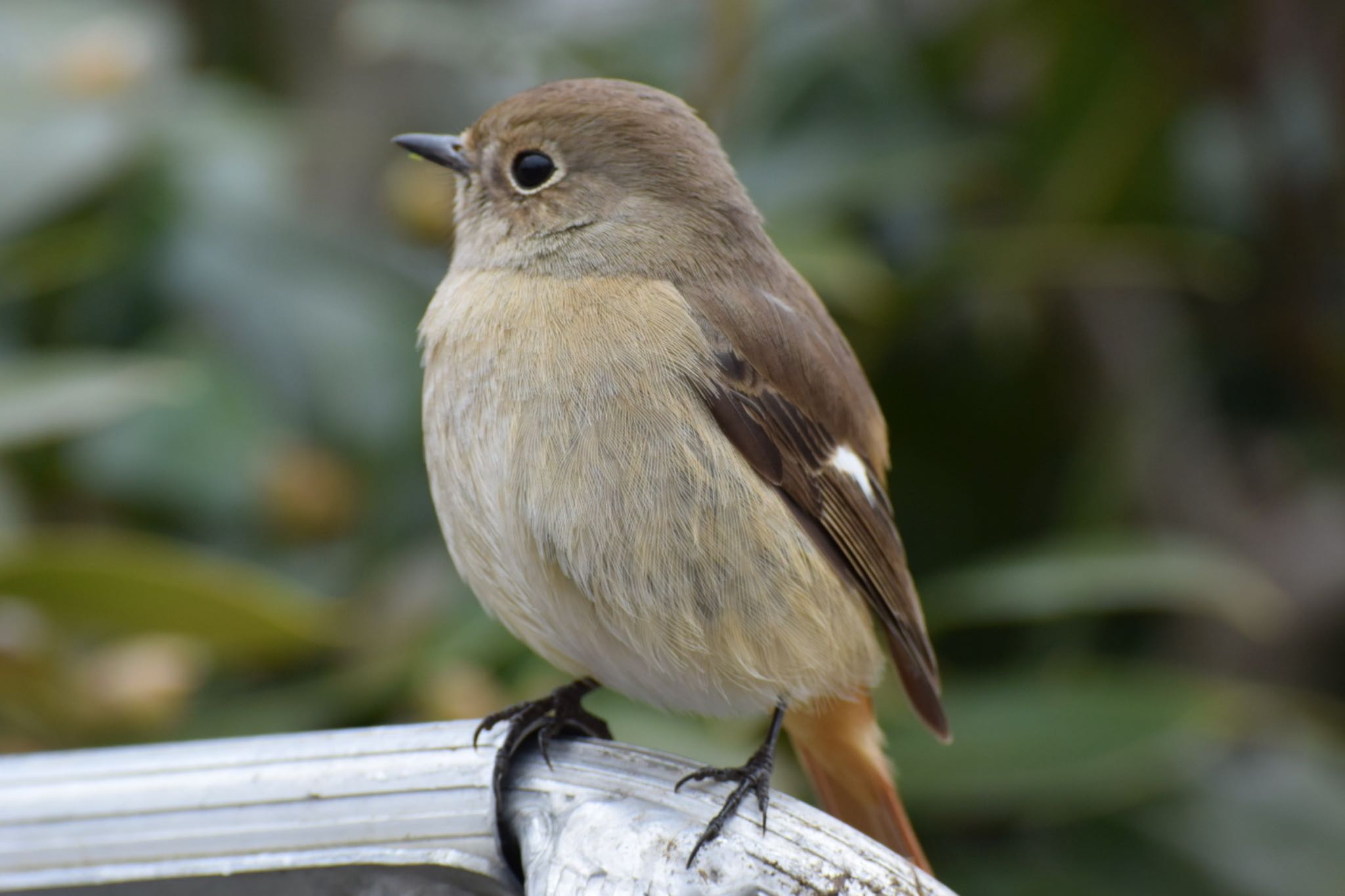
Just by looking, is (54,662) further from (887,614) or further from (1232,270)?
(1232,270)

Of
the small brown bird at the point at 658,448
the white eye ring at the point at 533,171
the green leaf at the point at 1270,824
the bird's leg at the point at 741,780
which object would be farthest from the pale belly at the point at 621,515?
the green leaf at the point at 1270,824

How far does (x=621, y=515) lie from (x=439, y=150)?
2.24 ft

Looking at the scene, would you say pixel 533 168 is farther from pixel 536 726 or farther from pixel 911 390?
pixel 911 390

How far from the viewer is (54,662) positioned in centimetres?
231

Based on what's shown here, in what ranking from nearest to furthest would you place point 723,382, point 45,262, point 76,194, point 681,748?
point 723,382 < point 681,748 < point 45,262 < point 76,194

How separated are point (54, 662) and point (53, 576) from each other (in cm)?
16

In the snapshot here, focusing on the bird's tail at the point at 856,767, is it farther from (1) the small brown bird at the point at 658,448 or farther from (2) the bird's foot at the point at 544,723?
(2) the bird's foot at the point at 544,723

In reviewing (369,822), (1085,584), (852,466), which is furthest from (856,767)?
(369,822)

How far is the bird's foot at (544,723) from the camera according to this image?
1553 mm

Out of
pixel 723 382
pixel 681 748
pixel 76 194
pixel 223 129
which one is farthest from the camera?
pixel 223 129

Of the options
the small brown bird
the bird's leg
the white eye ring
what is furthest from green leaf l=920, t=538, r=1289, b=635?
the white eye ring

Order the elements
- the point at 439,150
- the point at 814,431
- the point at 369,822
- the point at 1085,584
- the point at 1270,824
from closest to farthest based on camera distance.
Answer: the point at 369,822, the point at 814,431, the point at 439,150, the point at 1085,584, the point at 1270,824

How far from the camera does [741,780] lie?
1538 millimetres

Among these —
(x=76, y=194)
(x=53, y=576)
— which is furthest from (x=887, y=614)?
(x=76, y=194)
